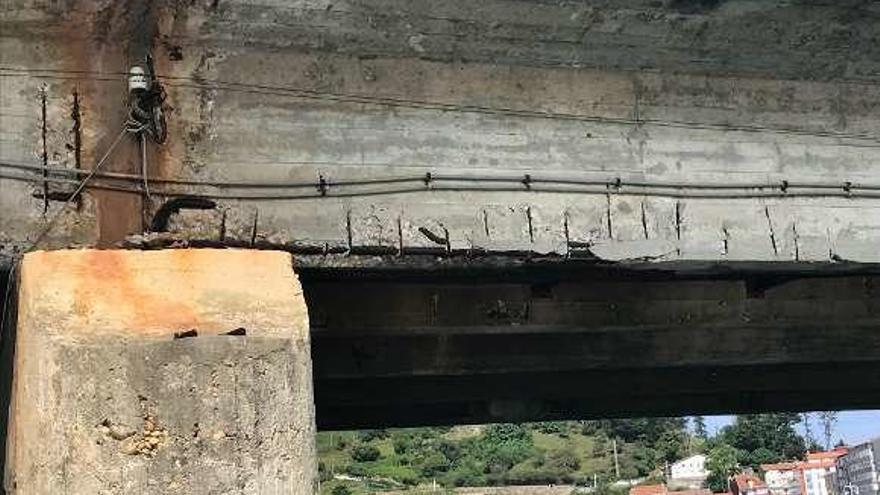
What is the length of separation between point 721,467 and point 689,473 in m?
10.3

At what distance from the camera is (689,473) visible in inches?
4043

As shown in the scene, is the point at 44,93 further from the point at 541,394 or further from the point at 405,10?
the point at 541,394

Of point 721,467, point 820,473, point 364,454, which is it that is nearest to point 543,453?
point 364,454

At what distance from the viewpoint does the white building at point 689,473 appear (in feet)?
327

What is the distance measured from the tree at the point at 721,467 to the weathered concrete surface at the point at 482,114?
86.3 m

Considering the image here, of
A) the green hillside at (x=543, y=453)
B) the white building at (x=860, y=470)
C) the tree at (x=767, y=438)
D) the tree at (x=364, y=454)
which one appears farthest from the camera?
the tree at (x=767, y=438)

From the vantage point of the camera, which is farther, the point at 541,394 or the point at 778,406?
the point at 778,406

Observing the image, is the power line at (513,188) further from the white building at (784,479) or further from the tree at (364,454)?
the tree at (364,454)

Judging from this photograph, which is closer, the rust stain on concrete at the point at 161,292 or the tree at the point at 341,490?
the rust stain on concrete at the point at 161,292

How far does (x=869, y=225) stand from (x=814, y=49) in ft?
3.53

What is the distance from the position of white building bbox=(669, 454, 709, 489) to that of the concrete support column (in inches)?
3879

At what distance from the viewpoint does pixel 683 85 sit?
590 centimetres

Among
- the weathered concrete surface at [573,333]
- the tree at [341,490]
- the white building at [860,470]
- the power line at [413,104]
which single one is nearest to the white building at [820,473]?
the white building at [860,470]

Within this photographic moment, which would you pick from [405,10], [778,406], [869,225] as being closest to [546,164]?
[405,10]
